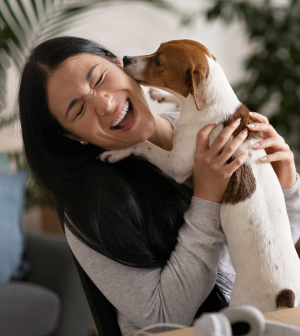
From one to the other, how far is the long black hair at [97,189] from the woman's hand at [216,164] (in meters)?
0.12

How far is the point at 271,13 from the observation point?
A: 2611mm

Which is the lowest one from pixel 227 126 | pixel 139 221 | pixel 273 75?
pixel 273 75

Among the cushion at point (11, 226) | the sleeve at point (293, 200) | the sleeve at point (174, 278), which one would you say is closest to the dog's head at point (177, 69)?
the sleeve at point (174, 278)

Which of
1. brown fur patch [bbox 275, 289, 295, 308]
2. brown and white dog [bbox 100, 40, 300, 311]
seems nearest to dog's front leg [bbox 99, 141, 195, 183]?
brown and white dog [bbox 100, 40, 300, 311]

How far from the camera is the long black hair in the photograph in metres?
1.04

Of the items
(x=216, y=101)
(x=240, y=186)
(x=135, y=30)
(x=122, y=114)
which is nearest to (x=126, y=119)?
(x=122, y=114)

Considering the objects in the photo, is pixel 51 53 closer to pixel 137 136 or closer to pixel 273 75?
pixel 137 136

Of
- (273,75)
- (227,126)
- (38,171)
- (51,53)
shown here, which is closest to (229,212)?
(227,126)

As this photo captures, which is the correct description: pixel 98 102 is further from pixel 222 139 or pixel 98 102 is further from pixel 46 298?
pixel 46 298

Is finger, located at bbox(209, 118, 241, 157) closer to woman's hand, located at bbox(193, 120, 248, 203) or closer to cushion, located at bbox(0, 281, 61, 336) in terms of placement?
woman's hand, located at bbox(193, 120, 248, 203)

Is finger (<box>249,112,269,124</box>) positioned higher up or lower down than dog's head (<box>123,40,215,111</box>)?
lower down

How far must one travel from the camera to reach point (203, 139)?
1.07 metres

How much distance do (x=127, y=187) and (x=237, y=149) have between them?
0.35 meters

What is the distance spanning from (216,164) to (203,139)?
91mm
